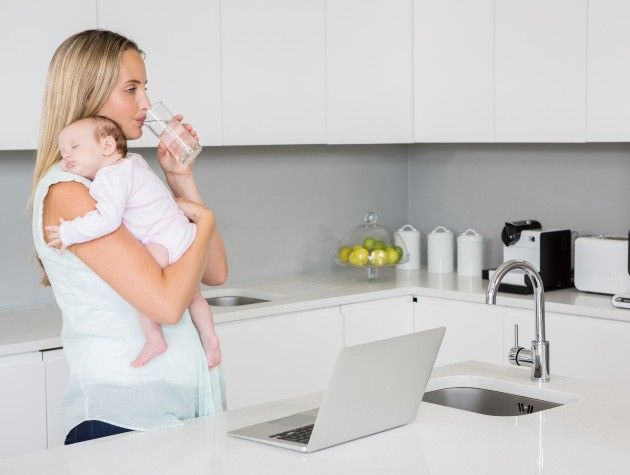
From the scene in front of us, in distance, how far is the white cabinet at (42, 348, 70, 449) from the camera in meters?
3.12

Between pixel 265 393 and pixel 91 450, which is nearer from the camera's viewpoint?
pixel 91 450

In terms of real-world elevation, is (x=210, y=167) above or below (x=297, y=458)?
above

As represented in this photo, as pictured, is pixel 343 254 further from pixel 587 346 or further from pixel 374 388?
pixel 374 388

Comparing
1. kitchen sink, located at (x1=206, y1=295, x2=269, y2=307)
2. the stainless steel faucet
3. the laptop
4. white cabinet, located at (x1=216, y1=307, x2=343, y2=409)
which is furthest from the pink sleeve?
kitchen sink, located at (x1=206, y1=295, x2=269, y2=307)

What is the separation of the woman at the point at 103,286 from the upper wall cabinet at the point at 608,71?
79.9 inches

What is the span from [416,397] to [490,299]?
0.93ft

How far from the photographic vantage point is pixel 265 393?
370 centimetres

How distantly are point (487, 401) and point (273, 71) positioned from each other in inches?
73.2

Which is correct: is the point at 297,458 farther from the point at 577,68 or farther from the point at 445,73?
the point at 445,73

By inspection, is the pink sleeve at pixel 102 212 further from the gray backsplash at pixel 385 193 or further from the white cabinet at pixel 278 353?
the gray backsplash at pixel 385 193

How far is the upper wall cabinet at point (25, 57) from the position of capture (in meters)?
3.27

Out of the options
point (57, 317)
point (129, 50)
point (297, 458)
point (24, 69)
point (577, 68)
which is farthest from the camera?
point (577, 68)

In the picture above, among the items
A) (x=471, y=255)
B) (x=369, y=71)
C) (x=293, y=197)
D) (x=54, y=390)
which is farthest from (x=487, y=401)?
(x=293, y=197)

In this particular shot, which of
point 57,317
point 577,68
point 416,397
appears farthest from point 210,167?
point 416,397
